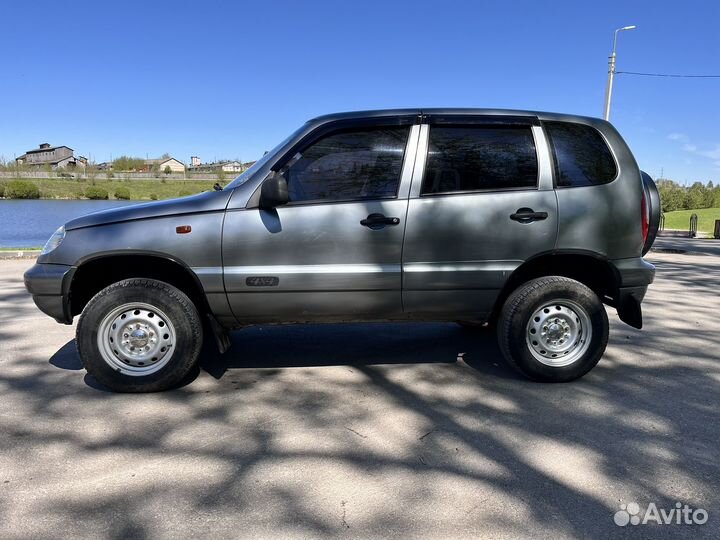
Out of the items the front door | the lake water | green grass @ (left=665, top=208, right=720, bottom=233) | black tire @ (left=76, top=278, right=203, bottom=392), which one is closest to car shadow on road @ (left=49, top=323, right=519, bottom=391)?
black tire @ (left=76, top=278, right=203, bottom=392)

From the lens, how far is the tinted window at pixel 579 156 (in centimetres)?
364

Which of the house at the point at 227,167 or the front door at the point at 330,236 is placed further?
the house at the point at 227,167

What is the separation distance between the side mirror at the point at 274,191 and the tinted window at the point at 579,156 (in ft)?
6.53

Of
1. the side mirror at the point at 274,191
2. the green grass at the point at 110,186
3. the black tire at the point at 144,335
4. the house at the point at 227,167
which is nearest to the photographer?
the side mirror at the point at 274,191

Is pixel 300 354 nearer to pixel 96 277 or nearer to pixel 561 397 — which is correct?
pixel 96 277

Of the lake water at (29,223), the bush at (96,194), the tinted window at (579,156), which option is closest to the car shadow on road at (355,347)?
the tinted window at (579,156)

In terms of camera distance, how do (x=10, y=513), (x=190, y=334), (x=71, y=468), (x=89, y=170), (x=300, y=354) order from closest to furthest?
(x=10, y=513)
(x=71, y=468)
(x=190, y=334)
(x=300, y=354)
(x=89, y=170)

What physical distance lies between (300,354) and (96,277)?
5.79 ft

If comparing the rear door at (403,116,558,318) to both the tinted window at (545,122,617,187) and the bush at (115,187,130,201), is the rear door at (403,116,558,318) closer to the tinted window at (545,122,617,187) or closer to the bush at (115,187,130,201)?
the tinted window at (545,122,617,187)

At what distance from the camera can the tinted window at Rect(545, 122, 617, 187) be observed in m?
3.64

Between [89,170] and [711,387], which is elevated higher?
[89,170]

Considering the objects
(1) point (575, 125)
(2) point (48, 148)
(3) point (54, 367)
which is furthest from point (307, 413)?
(2) point (48, 148)

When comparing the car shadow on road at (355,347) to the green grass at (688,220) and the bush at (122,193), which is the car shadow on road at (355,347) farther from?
the bush at (122,193)

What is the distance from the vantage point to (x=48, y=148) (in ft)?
329
